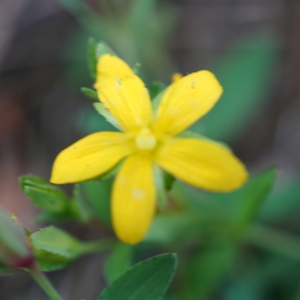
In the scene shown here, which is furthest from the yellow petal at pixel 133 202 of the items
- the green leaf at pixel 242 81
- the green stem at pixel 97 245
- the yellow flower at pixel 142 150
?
the green leaf at pixel 242 81

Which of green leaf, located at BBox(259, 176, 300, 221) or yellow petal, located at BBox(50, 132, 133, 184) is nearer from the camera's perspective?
yellow petal, located at BBox(50, 132, 133, 184)

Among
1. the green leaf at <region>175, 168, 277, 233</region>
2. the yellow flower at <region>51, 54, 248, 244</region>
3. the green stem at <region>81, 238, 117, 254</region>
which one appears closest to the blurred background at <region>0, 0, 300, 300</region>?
the green leaf at <region>175, 168, 277, 233</region>

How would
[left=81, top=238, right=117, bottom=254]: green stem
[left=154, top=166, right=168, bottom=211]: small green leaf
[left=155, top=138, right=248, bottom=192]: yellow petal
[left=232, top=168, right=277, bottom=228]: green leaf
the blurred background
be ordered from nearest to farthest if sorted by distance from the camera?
[left=155, top=138, right=248, bottom=192]: yellow petal < [left=154, top=166, right=168, bottom=211]: small green leaf < [left=81, top=238, right=117, bottom=254]: green stem < [left=232, top=168, right=277, bottom=228]: green leaf < the blurred background

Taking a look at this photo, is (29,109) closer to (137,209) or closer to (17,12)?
(17,12)

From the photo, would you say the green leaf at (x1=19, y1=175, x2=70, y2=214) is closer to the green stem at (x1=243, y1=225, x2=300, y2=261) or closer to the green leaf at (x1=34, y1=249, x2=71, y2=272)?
the green leaf at (x1=34, y1=249, x2=71, y2=272)

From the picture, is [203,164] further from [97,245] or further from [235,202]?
[235,202]

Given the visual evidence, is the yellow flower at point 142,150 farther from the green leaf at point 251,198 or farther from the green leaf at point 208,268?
the green leaf at point 208,268
